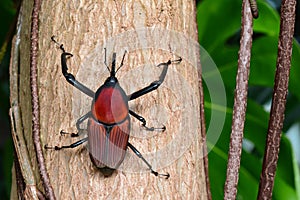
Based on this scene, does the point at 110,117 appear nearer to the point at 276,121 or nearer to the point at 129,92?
the point at 129,92

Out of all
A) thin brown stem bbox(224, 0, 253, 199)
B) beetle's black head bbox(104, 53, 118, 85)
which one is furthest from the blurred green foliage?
beetle's black head bbox(104, 53, 118, 85)

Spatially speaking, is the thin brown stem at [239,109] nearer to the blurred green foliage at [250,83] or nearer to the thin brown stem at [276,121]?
the thin brown stem at [276,121]

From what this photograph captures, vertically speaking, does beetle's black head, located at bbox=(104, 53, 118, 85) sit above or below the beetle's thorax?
above

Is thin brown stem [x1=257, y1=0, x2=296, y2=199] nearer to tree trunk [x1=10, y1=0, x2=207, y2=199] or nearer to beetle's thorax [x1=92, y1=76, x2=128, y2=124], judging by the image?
tree trunk [x1=10, y1=0, x2=207, y2=199]

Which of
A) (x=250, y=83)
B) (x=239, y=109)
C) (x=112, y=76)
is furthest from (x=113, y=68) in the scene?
(x=250, y=83)

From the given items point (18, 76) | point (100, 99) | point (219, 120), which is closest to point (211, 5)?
point (219, 120)

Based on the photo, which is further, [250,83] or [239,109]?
[250,83]
